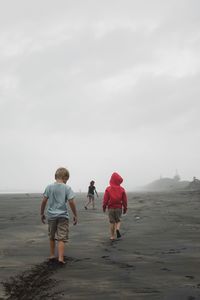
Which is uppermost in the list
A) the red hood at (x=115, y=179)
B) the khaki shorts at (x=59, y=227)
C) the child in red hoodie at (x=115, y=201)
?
the red hood at (x=115, y=179)

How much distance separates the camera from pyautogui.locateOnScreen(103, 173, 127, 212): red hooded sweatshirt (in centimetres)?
1412

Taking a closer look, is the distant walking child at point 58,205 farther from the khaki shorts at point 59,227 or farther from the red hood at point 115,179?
the red hood at point 115,179

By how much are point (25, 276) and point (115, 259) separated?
2.49 metres

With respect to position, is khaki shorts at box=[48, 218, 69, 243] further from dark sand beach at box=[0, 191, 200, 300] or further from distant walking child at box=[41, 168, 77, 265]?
dark sand beach at box=[0, 191, 200, 300]

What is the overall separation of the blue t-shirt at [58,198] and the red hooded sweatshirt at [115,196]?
4146 millimetres

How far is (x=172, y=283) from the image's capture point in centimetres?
730

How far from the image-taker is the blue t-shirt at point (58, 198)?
1003cm

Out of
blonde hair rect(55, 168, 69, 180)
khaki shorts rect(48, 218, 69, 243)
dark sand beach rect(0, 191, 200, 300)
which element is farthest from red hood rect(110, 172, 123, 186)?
khaki shorts rect(48, 218, 69, 243)

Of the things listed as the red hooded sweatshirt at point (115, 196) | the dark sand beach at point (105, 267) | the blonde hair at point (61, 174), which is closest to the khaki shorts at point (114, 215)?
the red hooded sweatshirt at point (115, 196)

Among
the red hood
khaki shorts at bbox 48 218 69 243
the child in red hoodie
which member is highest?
the red hood

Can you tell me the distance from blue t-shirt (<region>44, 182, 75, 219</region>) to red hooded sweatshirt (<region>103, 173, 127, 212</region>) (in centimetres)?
415

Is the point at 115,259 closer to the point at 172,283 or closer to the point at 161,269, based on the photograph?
the point at 161,269

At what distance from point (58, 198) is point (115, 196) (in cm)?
436

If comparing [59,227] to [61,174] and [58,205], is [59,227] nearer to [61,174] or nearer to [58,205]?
[58,205]
